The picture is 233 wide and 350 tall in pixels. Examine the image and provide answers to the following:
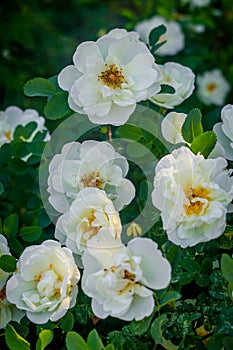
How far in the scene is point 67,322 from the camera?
3.22 feet

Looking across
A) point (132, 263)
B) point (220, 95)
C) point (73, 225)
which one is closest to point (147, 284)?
point (132, 263)

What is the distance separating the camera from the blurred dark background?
7.50 feet

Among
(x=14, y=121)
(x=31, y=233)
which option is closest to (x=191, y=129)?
(x=31, y=233)

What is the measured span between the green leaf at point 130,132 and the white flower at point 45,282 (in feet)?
0.82

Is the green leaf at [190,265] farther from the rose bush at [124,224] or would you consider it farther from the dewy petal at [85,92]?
the dewy petal at [85,92]

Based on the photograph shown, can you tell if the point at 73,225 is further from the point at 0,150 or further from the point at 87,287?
the point at 0,150

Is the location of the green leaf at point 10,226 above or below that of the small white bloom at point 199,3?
above

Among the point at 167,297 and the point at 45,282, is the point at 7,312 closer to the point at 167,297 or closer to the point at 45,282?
the point at 45,282

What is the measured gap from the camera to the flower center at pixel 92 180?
1.00 meters

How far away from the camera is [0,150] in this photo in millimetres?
1290

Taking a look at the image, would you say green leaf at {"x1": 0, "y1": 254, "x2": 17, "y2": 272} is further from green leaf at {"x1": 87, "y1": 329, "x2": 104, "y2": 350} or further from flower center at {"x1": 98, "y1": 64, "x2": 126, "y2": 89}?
flower center at {"x1": 98, "y1": 64, "x2": 126, "y2": 89}

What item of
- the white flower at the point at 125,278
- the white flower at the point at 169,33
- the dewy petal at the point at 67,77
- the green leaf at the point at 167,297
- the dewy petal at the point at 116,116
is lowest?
the white flower at the point at 169,33

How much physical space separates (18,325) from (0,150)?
403 mm

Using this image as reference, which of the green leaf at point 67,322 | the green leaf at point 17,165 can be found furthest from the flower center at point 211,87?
the green leaf at point 67,322
